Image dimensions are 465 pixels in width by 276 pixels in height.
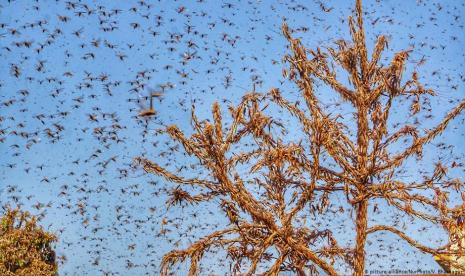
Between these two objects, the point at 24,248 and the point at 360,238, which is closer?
the point at 360,238

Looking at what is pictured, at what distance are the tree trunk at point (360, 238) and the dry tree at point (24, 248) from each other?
87.6 ft

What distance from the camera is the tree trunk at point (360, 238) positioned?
7502mm

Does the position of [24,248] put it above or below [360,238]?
above

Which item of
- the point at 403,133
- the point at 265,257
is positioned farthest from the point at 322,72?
the point at 265,257

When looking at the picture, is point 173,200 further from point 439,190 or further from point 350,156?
point 439,190

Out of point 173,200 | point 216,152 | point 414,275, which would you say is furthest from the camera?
point 414,275

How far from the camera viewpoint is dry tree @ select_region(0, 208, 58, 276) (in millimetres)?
31625

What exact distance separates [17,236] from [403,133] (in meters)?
28.2

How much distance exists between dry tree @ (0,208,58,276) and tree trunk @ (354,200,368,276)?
87.6ft

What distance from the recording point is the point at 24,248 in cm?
3228

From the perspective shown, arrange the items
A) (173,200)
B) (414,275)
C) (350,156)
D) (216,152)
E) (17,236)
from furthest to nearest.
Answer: (17,236) < (414,275) < (350,156) < (173,200) < (216,152)

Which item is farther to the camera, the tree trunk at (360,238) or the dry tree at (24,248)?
the dry tree at (24,248)

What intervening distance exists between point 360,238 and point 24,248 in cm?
2803

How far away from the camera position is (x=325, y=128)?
751 centimetres
